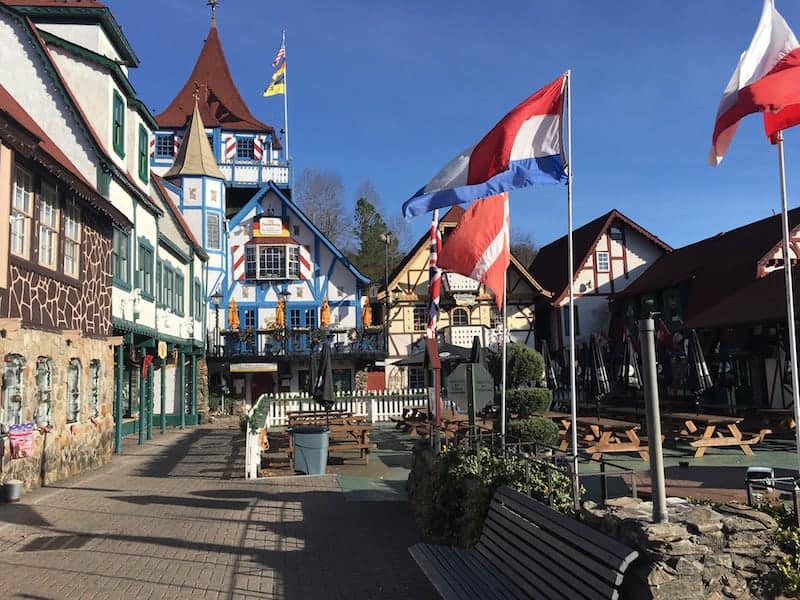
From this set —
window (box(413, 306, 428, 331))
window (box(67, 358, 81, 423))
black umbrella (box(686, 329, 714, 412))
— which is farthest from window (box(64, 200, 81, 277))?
window (box(413, 306, 428, 331))

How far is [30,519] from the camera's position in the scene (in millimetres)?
9000

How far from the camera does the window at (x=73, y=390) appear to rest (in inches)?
489

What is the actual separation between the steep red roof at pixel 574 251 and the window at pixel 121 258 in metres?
→ 19.2

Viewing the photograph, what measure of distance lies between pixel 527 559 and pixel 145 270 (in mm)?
14851

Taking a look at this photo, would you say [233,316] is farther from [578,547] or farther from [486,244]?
[578,547]

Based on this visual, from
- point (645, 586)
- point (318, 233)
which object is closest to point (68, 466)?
point (645, 586)

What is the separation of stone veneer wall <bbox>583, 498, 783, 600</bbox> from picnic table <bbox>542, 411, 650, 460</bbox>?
8315 millimetres

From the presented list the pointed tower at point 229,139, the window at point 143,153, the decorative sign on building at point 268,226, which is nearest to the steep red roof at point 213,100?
the pointed tower at point 229,139

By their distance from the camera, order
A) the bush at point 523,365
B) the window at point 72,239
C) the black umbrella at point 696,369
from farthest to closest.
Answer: the black umbrella at point 696,369 → the window at point 72,239 → the bush at point 523,365

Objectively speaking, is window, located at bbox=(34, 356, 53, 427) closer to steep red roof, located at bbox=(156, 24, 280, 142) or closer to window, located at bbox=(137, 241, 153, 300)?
window, located at bbox=(137, 241, 153, 300)

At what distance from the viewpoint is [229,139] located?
37.2 metres

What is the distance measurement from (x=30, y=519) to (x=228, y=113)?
107ft

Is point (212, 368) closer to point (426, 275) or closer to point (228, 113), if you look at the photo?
point (426, 275)

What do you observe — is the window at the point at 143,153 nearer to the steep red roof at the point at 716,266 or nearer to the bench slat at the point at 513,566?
the bench slat at the point at 513,566
